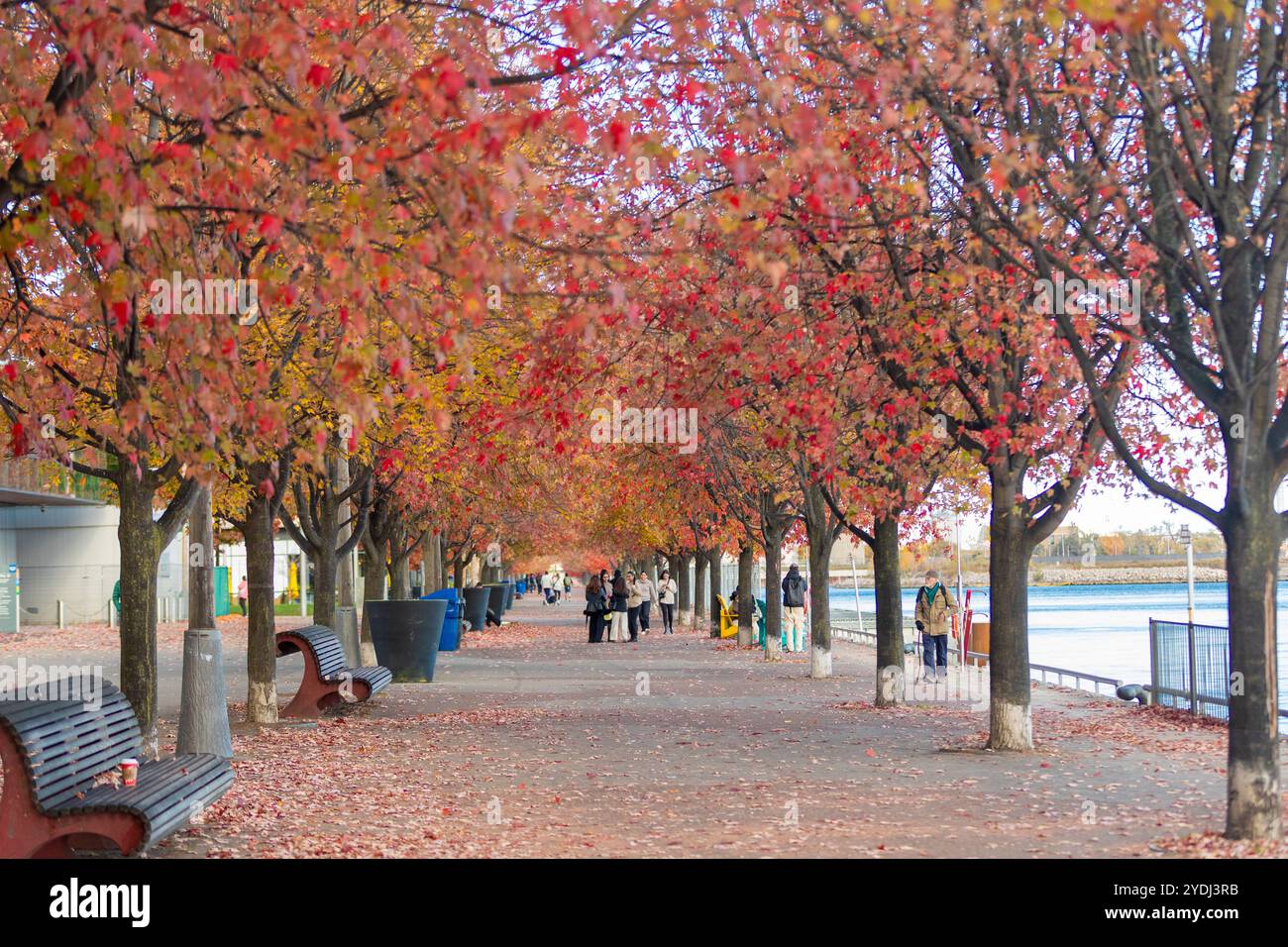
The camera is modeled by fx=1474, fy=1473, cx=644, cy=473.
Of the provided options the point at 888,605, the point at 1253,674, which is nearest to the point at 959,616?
the point at 888,605

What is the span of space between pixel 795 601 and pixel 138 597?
20981mm

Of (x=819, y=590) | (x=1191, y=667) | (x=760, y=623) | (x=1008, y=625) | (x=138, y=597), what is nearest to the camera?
(x=138, y=597)

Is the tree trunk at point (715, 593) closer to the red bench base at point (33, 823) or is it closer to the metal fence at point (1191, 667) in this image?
the metal fence at point (1191, 667)

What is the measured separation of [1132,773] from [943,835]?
3.62m

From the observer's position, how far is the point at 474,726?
1695 centimetres

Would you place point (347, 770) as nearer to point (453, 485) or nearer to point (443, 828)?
point (443, 828)

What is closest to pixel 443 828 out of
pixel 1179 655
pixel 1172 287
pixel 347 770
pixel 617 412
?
pixel 347 770

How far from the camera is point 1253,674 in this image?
882cm

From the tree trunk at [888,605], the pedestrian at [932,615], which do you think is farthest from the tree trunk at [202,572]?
the pedestrian at [932,615]

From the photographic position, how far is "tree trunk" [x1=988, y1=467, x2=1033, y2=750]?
13.9 meters

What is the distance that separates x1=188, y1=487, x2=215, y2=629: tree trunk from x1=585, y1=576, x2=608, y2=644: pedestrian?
2584cm

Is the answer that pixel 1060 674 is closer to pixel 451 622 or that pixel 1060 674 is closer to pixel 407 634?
pixel 407 634

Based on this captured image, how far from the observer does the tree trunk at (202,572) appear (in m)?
13.4

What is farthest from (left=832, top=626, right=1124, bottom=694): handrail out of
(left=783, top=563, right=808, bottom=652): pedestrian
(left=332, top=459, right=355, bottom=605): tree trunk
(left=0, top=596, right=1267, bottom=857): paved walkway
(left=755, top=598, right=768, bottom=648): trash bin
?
(left=332, top=459, right=355, bottom=605): tree trunk
